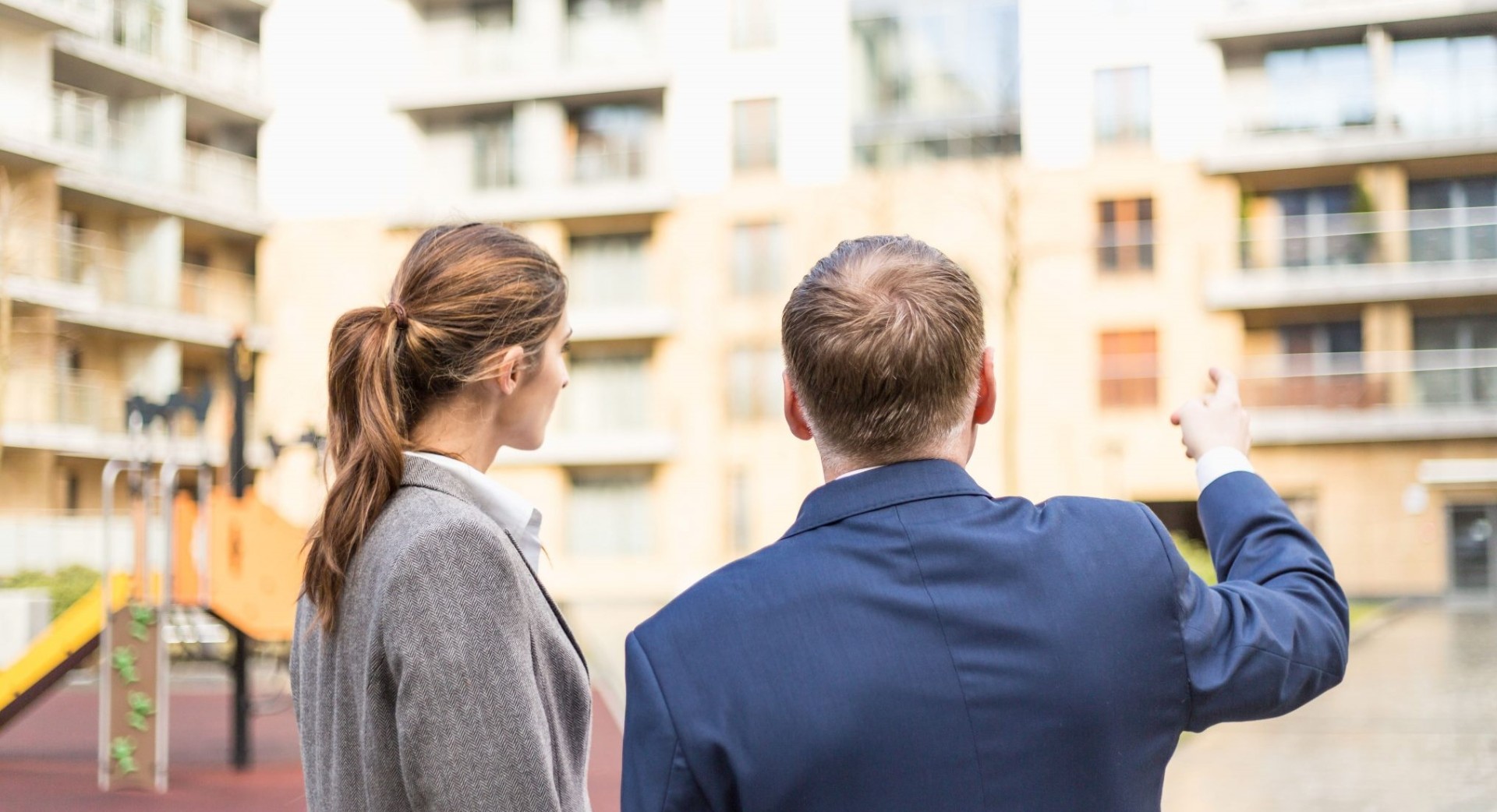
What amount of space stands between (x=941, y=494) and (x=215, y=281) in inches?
1379

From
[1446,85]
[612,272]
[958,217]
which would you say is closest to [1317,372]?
[1446,85]

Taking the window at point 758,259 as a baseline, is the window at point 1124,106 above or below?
above

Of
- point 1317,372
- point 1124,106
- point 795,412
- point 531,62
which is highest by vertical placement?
point 531,62

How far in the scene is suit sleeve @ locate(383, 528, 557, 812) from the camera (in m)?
1.68

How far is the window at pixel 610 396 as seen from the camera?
1276 inches

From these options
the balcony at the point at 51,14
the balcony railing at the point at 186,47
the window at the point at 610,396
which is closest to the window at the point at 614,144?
the window at the point at 610,396

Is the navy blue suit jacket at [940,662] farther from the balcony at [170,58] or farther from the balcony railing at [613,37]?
the balcony railing at [613,37]

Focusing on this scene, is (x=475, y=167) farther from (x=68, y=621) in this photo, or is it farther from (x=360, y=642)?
(x=360, y=642)

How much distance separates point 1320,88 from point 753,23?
1233 cm

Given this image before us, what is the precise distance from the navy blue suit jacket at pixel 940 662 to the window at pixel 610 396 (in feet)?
101

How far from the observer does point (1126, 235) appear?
29906 millimetres

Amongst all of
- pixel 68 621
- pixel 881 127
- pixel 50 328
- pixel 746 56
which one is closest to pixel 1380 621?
pixel 881 127

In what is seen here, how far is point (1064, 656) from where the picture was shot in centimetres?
144

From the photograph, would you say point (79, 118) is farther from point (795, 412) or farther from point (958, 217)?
point (795, 412)
